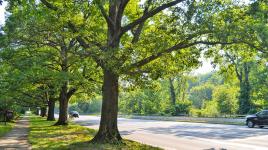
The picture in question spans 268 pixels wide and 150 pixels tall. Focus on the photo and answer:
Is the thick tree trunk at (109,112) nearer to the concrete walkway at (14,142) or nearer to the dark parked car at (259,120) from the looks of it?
the concrete walkway at (14,142)

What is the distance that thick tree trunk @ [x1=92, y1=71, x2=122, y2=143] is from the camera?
1731 centimetres

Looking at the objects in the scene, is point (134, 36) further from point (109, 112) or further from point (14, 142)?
point (14, 142)

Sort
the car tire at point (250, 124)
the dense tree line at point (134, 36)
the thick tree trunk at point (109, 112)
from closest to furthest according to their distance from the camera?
the dense tree line at point (134, 36) < the thick tree trunk at point (109, 112) < the car tire at point (250, 124)

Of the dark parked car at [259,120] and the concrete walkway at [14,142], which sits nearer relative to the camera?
the concrete walkway at [14,142]

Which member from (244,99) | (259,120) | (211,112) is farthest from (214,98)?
(259,120)

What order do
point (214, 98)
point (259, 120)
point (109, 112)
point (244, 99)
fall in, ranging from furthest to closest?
point (214, 98) < point (244, 99) < point (259, 120) < point (109, 112)

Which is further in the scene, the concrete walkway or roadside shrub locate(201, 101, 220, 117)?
roadside shrub locate(201, 101, 220, 117)

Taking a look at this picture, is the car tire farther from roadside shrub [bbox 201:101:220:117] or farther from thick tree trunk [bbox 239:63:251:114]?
thick tree trunk [bbox 239:63:251:114]

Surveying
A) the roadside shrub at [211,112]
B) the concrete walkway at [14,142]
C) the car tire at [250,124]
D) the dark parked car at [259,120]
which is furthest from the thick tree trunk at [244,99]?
the concrete walkway at [14,142]

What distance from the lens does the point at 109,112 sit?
57.8 feet

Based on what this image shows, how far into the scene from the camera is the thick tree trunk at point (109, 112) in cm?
1731

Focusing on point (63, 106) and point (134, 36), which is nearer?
point (134, 36)

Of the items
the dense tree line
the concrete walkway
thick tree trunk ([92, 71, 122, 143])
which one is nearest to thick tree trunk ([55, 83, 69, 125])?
the concrete walkway

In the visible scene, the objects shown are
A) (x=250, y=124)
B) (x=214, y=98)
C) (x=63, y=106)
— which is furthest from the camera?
(x=214, y=98)
